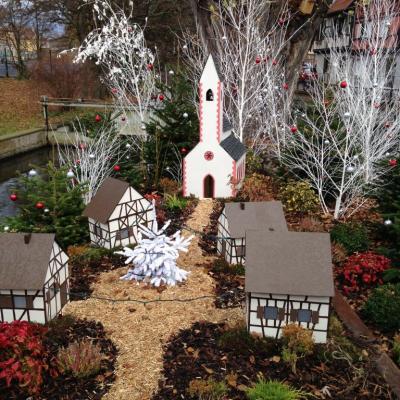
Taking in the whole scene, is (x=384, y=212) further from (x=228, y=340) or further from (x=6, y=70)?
(x=6, y=70)

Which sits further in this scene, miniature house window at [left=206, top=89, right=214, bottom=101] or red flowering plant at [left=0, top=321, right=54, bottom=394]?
miniature house window at [left=206, top=89, right=214, bottom=101]

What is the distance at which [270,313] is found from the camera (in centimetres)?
638

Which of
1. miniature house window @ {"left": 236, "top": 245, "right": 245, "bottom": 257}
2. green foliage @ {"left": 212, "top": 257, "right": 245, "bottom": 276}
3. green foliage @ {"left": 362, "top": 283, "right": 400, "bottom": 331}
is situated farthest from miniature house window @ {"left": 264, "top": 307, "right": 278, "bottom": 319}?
miniature house window @ {"left": 236, "top": 245, "right": 245, "bottom": 257}

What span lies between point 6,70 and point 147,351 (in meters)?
34.3

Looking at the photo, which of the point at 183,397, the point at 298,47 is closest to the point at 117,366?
the point at 183,397

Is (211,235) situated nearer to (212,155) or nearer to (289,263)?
(212,155)

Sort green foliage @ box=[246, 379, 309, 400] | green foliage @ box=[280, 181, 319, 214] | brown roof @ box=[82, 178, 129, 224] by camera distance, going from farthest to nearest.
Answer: green foliage @ box=[280, 181, 319, 214] → brown roof @ box=[82, 178, 129, 224] → green foliage @ box=[246, 379, 309, 400]

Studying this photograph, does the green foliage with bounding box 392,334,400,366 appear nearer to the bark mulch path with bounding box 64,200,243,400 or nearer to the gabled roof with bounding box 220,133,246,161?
the bark mulch path with bounding box 64,200,243,400

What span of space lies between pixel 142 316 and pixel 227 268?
2219 millimetres

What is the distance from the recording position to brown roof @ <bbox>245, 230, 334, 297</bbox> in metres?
6.14

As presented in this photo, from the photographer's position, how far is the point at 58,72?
29203 mm

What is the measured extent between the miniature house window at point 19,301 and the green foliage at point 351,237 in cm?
671

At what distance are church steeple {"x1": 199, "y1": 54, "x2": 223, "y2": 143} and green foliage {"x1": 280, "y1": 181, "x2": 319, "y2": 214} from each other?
8.31 ft

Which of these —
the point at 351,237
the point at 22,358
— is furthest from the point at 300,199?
the point at 22,358
